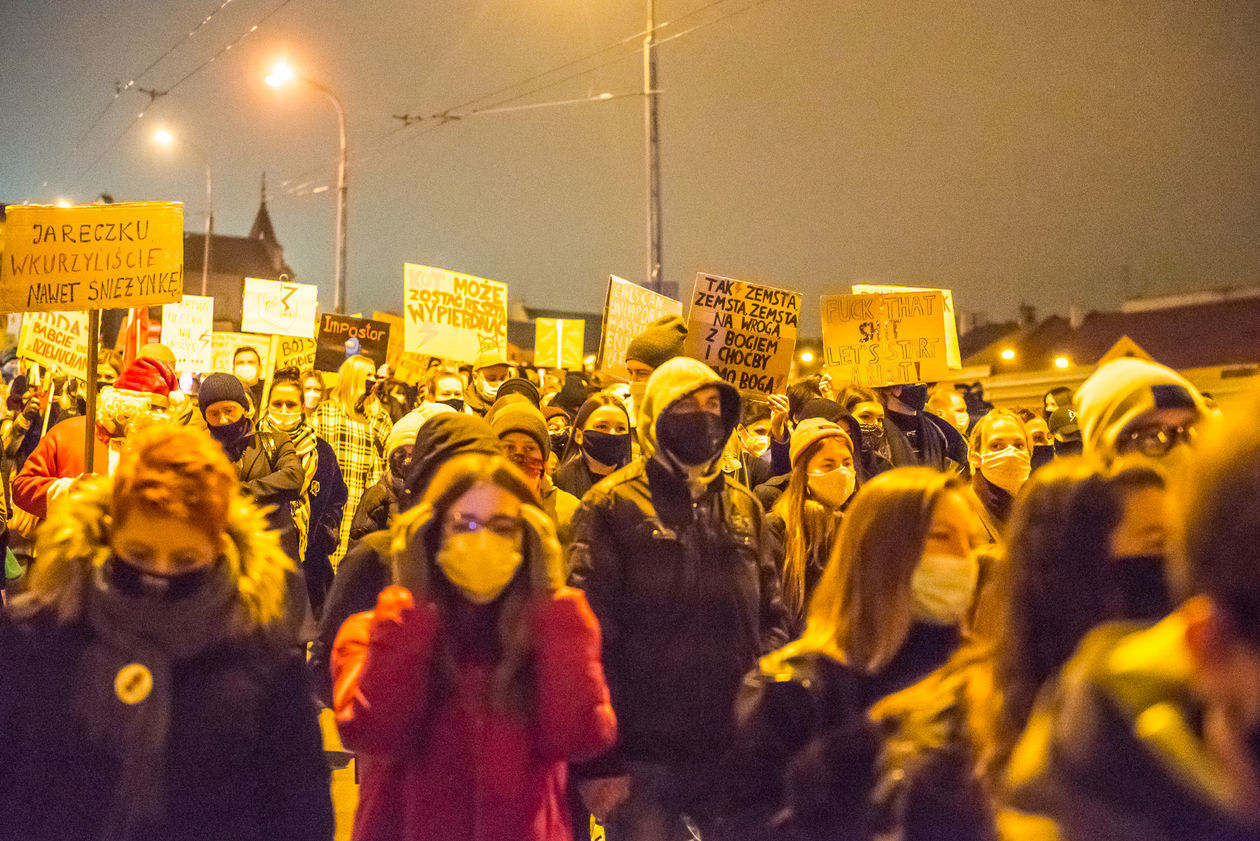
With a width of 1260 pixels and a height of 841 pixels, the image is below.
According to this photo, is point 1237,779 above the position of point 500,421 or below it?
below

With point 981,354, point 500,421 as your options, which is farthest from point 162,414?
point 981,354

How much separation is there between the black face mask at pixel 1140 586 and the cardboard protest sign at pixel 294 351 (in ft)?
47.1

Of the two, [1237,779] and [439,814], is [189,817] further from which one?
[1237,779]

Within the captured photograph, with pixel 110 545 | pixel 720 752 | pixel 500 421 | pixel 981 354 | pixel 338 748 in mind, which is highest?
pixel 981 354

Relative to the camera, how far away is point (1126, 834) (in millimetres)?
1441

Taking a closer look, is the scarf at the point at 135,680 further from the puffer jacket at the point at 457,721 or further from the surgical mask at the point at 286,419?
the surgical mask at the point at 286,419

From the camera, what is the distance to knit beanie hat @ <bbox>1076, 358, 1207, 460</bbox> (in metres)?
2.66

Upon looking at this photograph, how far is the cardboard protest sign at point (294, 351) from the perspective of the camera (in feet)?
50.9

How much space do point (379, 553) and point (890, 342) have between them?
493 centimetres

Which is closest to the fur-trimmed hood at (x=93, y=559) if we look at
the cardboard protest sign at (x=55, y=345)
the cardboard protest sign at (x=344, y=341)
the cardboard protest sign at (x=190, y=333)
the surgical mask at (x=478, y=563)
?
the surgical mask at (x=478, y=563)

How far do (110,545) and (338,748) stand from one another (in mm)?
4177

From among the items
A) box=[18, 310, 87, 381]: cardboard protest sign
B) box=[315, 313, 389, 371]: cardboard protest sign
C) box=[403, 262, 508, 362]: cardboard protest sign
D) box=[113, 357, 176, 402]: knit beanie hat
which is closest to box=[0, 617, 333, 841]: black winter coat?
box=[113, 357, 176, 402]: knit beanie hat

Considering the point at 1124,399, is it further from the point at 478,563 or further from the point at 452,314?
the point at 452,314

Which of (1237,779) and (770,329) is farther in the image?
(770,329)
